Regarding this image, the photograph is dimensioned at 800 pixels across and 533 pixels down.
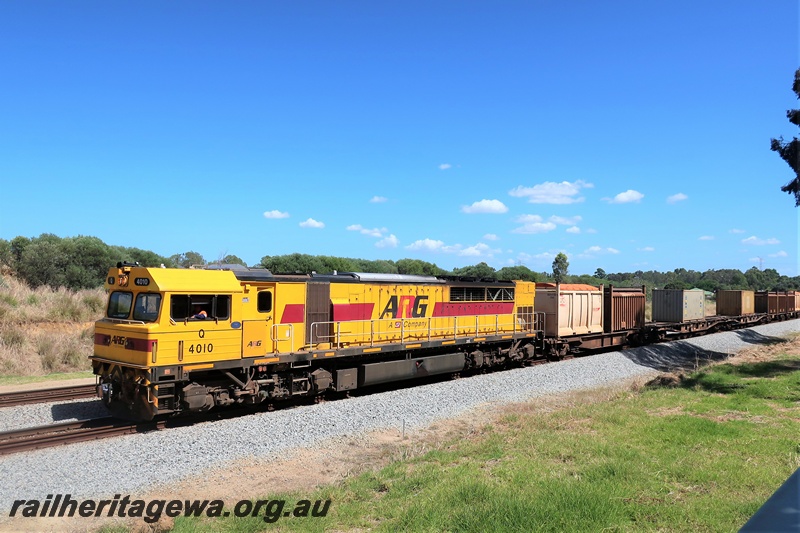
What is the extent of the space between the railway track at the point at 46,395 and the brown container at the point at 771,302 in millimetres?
52661

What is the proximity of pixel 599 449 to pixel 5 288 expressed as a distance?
30823 millimetres

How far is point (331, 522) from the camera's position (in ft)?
21.9

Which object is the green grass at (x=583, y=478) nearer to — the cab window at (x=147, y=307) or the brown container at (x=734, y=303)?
the cab window at (x=147, y=307)

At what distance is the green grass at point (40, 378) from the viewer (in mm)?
18134

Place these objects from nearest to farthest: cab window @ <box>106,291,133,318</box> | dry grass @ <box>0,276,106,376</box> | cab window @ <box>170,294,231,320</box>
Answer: cab window @ <box>170,294,231,320</box>, cab window @ <box>106,291,133,318</box>, dry grass @ <box>0,276,106,376</box>

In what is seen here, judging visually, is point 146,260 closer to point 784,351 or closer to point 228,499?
point 228,499

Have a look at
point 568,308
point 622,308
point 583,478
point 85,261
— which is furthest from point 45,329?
point 622,308

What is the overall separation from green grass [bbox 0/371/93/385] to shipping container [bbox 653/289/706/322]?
Result: 104 feet

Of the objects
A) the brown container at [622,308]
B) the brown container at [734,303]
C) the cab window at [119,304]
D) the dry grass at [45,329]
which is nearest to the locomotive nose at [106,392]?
the cab window at [119,304]

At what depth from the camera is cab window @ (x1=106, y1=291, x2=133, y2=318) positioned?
40.1 ft

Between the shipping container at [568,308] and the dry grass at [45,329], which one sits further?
the shipping container at [568,308]

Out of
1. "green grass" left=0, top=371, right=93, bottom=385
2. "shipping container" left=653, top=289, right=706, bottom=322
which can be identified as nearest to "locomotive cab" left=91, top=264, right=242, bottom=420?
"green grass" left=0, top=371, right=93, bottom=385

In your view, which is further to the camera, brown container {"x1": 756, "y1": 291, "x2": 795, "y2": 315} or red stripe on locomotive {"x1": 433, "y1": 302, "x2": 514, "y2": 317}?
brown container {"x1": 756, "y1": 291, "x2": 795, "y2": 315}

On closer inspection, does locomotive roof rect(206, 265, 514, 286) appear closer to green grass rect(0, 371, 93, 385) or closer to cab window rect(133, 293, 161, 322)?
cab window rect(133, 293, 161, 322)
